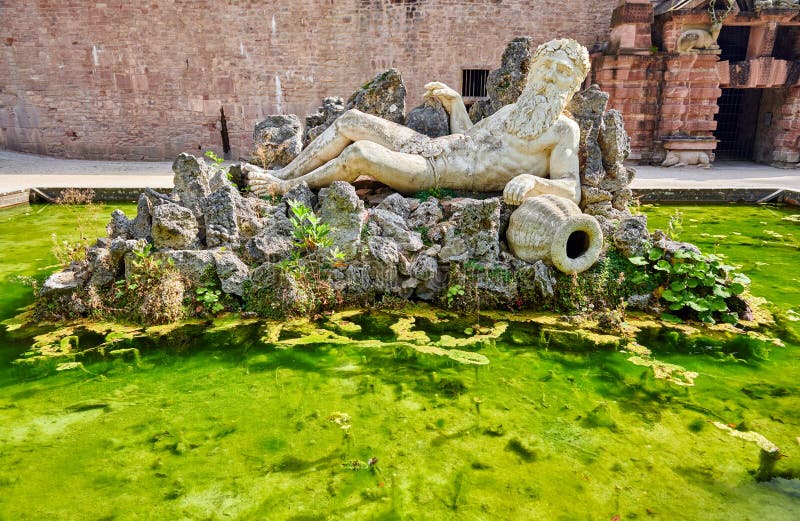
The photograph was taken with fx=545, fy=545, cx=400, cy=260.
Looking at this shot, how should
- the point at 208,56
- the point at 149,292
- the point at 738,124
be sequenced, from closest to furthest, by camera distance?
the point at 149,292 → the point at 208,56 → the point at 738,124

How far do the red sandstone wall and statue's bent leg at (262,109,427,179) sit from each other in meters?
8.61

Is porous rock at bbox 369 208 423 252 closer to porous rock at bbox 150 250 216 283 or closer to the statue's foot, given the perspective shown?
the statue's foot

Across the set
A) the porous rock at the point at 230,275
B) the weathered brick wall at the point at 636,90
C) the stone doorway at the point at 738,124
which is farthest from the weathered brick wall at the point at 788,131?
the porous rock at the point at 230,275

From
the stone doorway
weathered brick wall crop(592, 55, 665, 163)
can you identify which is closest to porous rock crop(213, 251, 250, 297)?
weathered brick wall crop(592, 55, 665, 163)

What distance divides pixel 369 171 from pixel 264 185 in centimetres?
101

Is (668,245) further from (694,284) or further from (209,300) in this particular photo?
(209,300)

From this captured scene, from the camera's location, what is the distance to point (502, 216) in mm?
4633

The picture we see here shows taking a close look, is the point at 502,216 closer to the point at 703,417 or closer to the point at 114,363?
the point at 703,417

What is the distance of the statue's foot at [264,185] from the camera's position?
16.6 feet

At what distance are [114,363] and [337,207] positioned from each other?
201cm

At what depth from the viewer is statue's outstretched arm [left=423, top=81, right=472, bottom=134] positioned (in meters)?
5.54

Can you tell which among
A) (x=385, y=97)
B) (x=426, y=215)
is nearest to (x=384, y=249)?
(x=426, y=215)

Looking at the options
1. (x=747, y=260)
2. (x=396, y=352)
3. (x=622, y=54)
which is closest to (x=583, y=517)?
(x=396, y=352)

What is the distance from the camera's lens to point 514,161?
489 cm
